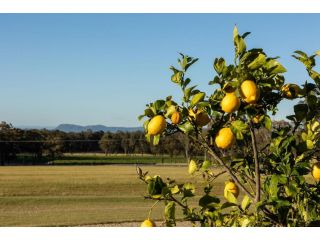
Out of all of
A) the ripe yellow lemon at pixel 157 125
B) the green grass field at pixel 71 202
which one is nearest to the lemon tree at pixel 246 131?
the ripe yellow lemon at pixel 157 125

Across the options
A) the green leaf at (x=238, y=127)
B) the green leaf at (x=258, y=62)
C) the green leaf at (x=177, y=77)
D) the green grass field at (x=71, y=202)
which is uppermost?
the green leaf at (x=258, y=62)

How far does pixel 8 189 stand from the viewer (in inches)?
966

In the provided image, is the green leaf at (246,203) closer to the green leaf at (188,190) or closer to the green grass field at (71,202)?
the green leaf at (188,190)

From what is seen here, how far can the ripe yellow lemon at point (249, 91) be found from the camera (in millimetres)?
1603

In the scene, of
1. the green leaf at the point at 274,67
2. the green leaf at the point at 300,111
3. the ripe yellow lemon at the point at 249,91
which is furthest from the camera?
the green leaf at the point at 300,111

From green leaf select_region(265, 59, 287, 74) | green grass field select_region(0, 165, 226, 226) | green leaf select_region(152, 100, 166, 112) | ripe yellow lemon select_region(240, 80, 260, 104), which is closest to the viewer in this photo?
ripe yellow lemon select_region(240, 80, 260, 104)

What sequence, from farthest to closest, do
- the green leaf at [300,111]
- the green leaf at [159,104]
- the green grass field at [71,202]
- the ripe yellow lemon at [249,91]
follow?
the green grass field at [71,202] < the green leaf at [300,111] < the green leaf at [159,104] < the ripe yellow lemon at [249,91]

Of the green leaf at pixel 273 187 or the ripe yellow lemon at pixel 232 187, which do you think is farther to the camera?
the ripe yellow lemon at pixel 232 187

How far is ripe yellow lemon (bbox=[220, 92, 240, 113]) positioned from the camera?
1.62 m

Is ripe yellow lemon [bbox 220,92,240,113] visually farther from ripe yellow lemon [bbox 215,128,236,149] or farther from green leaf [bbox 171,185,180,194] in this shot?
green leaf [bbox 171,185,180,194]

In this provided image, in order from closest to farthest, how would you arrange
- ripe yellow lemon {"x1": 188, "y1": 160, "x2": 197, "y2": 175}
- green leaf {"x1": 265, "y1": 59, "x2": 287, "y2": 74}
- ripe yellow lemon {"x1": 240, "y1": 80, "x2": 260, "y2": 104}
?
1. ripe yellow lemon {"x1": 240, "y1": 80, "x2": 260, "y2": 104}
2. green leaf {"x1": 265, "y1": 59, "x2": 287, "y2": 74}
3. ripe yellow lemon {"x1": 188, "y1": 160, "x2": 197, "y2": 175}

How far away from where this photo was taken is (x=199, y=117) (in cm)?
181

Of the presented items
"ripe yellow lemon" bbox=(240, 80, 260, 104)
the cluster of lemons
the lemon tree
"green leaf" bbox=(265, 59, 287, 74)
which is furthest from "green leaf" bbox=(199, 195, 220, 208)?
"green leaf" bbox=(265, 59, 287, 74)

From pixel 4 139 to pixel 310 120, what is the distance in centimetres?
5567
